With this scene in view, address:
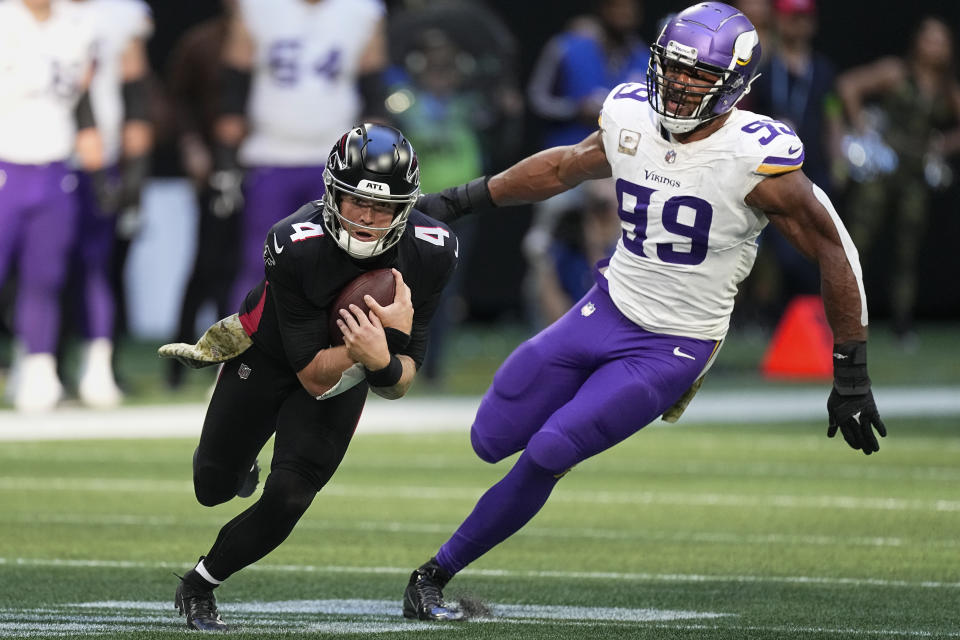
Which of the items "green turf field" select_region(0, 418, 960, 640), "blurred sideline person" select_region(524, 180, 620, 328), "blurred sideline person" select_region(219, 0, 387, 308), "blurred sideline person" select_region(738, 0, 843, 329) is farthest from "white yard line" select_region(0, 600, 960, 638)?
"blurred sideline person" select_region(524, 180, 620, 328)

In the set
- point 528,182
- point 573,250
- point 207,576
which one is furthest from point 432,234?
point 573,250

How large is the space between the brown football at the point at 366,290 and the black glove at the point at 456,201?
0.67m

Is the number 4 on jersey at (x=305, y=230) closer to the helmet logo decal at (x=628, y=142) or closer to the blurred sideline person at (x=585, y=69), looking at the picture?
the helmet logo decal at (x=628, y=142)

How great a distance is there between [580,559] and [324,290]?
6.08 ft

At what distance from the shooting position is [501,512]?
217 inches

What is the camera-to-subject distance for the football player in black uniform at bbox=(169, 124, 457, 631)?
5129 millimetres

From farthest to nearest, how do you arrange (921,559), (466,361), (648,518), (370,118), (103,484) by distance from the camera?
(466,361) → (370,118) → (103,484) → (648,518) → (921,559)

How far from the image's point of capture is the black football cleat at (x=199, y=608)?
5133mm

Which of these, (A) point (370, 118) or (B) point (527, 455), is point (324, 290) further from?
(A) point (370, 118)

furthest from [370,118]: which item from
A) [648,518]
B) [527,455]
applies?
[527,455]

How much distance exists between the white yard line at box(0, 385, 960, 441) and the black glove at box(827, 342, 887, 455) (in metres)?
4.90

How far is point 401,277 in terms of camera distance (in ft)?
17.2

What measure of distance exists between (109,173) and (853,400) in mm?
6693

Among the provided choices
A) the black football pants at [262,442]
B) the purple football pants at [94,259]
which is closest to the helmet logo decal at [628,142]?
the black football pants at [262,442]
